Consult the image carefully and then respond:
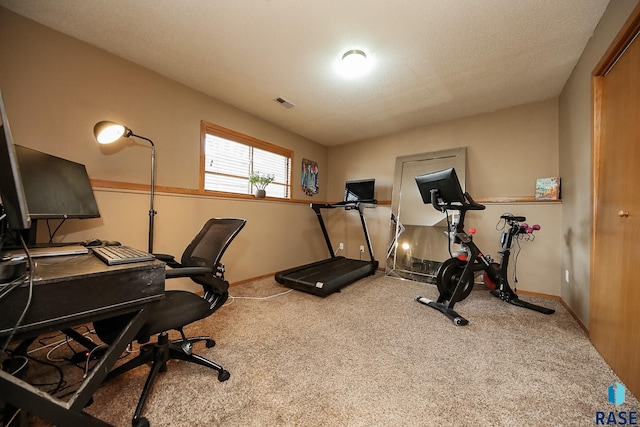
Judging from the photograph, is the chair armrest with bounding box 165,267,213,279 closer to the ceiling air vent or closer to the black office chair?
the black office chair

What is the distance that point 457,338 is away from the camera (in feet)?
6.19

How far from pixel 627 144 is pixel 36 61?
13.6 feet

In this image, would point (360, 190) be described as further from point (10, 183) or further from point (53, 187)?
point (10, 183)

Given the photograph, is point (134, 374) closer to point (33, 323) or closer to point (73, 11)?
point (33, 323)

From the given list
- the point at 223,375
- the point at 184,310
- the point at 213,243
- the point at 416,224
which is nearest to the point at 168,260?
the point at 213,243

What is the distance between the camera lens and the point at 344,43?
202 centimetres

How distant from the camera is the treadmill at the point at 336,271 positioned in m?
2.82

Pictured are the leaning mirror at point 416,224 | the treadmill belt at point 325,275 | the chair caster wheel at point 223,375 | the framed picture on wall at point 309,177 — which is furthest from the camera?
the framed picture on wall at point 309,177

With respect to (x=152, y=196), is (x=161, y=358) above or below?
below

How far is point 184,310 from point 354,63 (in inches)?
92.2

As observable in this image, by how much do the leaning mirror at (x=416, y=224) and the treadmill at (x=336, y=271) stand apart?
40 centimetres

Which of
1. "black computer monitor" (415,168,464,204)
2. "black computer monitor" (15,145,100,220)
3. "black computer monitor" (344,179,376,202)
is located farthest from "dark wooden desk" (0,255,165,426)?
"black computer monitor" (344,179,376,202)

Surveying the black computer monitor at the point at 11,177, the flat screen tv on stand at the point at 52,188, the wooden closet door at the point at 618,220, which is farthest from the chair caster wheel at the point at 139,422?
the wooden closet door at the point at 618,220

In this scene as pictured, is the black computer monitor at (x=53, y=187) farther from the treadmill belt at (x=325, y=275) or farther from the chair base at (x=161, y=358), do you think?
the treadmill belt at (x=325, y=275)
